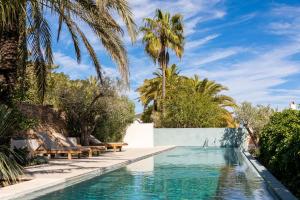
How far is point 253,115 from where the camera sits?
30.3m

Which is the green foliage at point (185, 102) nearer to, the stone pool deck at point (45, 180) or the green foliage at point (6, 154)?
the stone pool deck at point (45, 180)

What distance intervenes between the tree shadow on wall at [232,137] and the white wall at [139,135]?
586 cm

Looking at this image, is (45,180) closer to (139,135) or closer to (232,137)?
(139,135)

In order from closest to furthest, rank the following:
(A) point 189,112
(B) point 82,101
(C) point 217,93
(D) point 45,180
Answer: (D) point 45,180, (B) point 82,101, (A) point 189,112, (C) point 217,93

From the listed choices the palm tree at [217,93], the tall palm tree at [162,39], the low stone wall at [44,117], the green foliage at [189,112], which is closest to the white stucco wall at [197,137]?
the green foliage at [189,112]

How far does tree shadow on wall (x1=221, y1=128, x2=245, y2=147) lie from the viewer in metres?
35.1

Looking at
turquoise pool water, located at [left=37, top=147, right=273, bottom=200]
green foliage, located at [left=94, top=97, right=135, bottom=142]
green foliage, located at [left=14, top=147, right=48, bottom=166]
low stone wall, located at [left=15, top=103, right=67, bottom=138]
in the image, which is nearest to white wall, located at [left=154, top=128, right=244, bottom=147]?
green foliage, located at [left=94, top=97, right=135, bottom=142]

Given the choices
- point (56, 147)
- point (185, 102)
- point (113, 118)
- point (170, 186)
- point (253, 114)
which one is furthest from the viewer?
point (185, 102)

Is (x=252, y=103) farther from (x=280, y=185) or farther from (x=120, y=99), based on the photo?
(x=280, y=185)

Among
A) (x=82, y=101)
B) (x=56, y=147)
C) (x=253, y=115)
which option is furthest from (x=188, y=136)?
(x=56, y=147)

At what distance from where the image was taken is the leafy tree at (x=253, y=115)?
29.8m

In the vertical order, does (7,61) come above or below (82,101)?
below

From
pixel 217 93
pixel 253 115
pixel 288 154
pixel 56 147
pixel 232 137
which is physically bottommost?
pixel 288 154

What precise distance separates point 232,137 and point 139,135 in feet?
24.1
